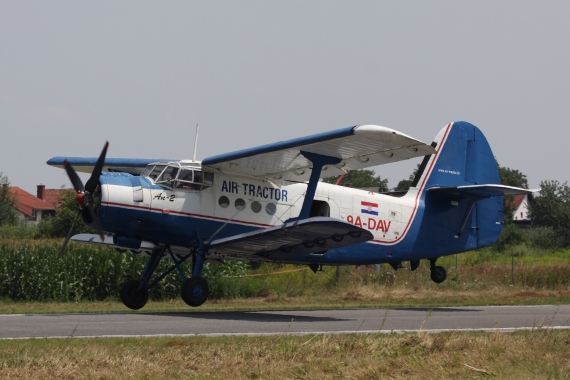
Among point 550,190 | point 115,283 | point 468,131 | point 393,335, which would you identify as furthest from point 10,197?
point 393,335

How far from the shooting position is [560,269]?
30781 mm

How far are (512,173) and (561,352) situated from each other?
315 ft

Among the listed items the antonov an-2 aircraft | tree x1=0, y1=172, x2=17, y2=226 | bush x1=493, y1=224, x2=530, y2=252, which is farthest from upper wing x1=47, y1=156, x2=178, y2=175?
tree x1=0, y1=172, x2=17, y2=226

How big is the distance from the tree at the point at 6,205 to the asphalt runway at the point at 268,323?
6925cm

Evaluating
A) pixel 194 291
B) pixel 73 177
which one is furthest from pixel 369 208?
pixel 73 177

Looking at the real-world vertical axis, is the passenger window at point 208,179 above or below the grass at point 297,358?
above

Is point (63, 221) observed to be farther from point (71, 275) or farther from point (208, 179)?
point (208, 179)

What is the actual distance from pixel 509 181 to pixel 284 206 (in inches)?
3013

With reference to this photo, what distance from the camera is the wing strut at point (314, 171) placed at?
18.1 meters

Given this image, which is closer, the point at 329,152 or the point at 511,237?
the point at 329,152

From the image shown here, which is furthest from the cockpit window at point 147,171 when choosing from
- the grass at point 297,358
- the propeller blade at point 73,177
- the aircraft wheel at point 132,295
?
the grass at point 297,358

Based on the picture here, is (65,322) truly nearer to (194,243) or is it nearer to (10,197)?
(194,243)

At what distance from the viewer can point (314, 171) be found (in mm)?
18219

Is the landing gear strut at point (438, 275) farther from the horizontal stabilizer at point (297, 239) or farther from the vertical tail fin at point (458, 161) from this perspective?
the horizontal stabilizer at point (297, 239)
